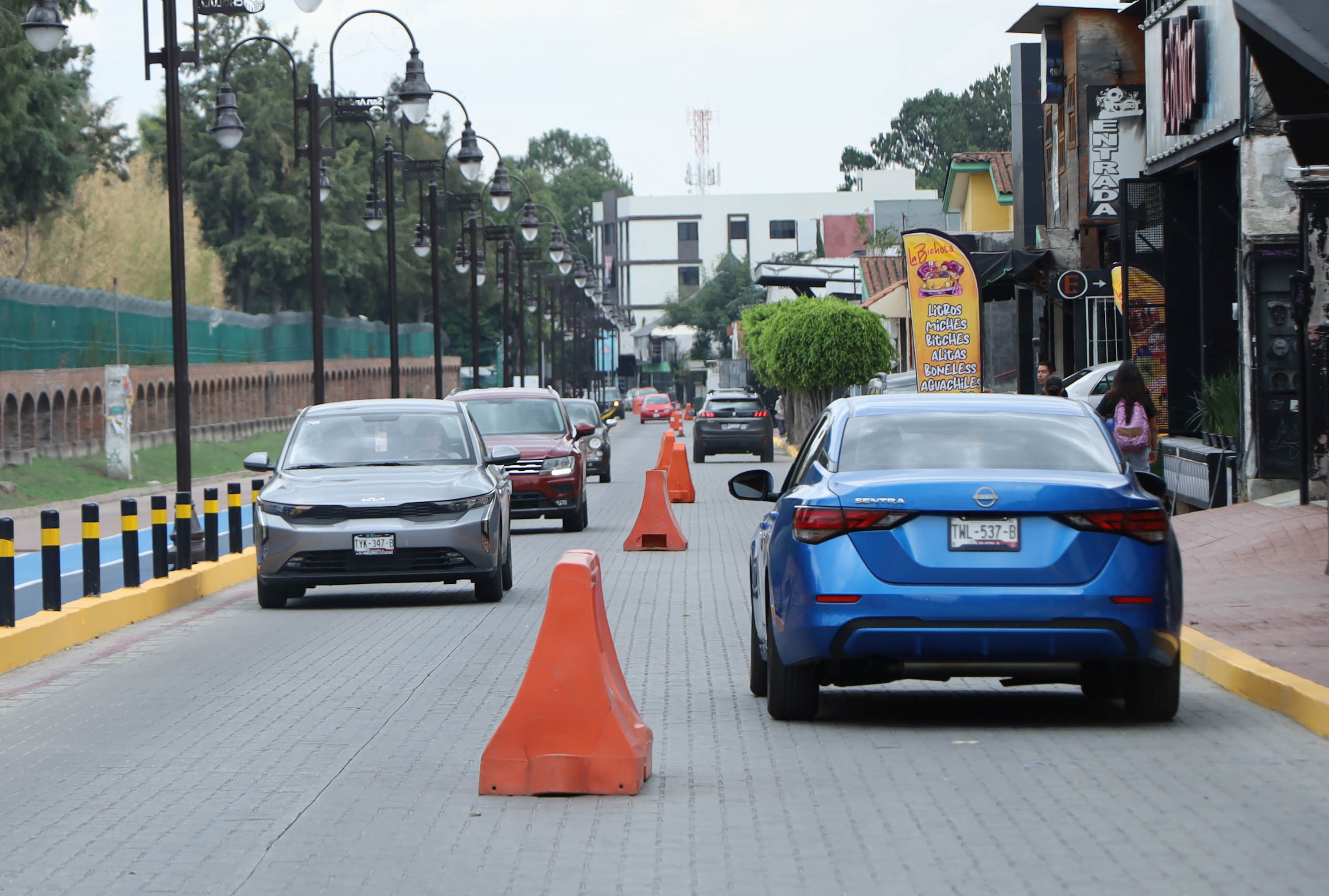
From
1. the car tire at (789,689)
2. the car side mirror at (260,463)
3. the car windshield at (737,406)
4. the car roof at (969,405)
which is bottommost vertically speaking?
the car tire at (789,689)

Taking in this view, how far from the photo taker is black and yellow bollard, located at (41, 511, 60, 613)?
12922 mm

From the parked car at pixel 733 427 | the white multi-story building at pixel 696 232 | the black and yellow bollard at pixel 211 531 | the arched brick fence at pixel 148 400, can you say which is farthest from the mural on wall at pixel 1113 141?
the white multi-story building at pixel 696 232

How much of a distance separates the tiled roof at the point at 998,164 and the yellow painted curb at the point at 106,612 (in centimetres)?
3792

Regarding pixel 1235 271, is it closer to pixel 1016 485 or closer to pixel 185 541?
pixel 185 541

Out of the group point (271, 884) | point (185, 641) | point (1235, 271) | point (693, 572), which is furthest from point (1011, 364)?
point (271, 884)

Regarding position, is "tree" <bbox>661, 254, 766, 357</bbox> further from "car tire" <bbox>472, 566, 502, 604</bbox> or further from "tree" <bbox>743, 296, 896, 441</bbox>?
"car tire" <bbox>472, 566, 502, 604</bbox>

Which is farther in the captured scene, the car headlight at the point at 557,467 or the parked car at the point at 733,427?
the parked car at the point at 733,427

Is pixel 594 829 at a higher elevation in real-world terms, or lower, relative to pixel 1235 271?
lower

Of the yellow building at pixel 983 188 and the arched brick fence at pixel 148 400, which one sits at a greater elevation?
the yellow building at pixel 983 188

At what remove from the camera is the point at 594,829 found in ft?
21.7

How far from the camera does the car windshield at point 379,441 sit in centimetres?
1603

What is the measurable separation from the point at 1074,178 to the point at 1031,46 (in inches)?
275

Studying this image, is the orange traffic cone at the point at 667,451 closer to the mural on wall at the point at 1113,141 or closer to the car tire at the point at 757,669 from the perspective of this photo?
the mural on wall at the point at 1113,141

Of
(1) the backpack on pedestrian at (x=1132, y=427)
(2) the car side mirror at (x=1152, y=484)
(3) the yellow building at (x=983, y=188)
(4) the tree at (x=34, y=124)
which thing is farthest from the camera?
(3) the yellow building at (x=983, y=188)
